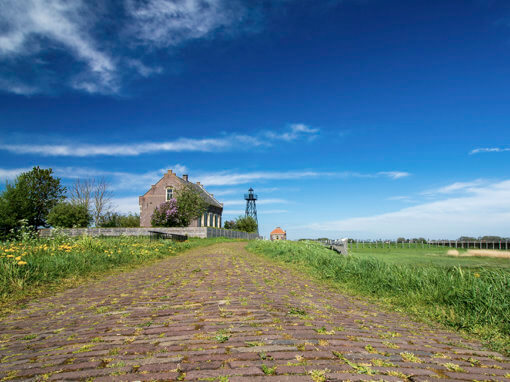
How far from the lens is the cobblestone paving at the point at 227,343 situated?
2.85m

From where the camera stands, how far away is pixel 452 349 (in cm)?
377

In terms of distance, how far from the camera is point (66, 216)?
131ft

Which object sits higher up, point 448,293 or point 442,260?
point 448,293

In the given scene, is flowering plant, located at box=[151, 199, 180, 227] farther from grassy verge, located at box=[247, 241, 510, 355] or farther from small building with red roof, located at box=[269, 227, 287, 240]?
small building with red roof, located at box=[269, 227, 287, 240]

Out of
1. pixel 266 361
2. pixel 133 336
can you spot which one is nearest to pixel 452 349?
pixel 266 361

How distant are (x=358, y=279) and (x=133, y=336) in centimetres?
620

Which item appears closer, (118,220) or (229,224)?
(118,220)

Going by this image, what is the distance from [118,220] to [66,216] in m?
13.1

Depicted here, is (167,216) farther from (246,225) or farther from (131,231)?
(246,225)

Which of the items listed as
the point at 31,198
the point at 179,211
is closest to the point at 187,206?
the point at 179,211

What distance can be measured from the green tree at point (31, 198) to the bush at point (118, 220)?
863cm

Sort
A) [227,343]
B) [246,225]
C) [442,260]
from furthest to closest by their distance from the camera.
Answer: [246,225] → [442,260] → [227,343]


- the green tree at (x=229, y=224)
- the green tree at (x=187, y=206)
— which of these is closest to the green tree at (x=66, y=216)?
the green tree at (x=187, y=206)

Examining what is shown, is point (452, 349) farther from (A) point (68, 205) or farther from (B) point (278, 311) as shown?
(A) point (68, 205)
